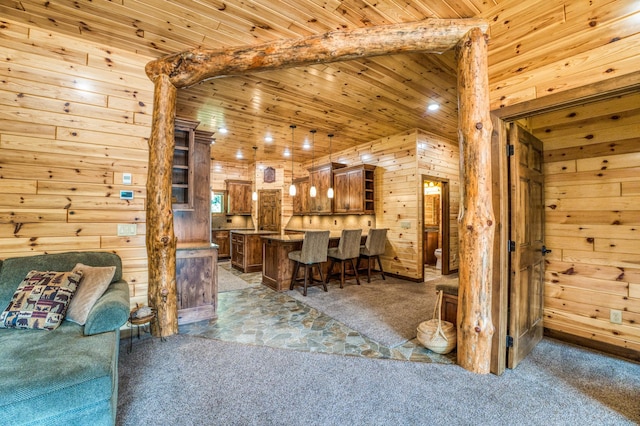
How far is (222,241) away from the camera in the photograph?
8062 millimetres

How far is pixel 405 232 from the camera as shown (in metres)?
5.60

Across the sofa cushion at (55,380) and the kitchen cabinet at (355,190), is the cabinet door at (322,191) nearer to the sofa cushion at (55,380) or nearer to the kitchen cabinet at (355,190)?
the kitchen cabinet at (355,190)

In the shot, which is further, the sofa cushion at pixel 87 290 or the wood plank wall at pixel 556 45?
the sofa cushion at pixel 87 290

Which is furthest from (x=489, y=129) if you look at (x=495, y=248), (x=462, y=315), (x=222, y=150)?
(x=222, y=150)

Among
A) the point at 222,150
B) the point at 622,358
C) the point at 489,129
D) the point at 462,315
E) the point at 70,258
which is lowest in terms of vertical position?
the point at 622,358

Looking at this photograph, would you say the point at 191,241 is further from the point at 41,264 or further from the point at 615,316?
the point at 615,316

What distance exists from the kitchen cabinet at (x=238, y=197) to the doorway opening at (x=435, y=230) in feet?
16.6

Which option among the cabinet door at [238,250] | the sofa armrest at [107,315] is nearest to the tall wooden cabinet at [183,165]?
the sofa armrest at [107,315]

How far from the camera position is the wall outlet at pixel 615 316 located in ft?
8.47

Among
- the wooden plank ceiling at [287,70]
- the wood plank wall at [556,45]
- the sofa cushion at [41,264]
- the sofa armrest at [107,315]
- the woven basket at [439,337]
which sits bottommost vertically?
the woven basket at [439,337]

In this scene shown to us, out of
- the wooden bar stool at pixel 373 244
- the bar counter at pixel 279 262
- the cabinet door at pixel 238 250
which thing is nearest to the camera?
the bar counter at pixel 279 262

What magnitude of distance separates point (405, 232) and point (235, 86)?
3.98 meters

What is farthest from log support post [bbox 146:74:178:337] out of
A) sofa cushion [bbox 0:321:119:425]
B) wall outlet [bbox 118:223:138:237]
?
sofa cushion [bbox 0:321:119:425]

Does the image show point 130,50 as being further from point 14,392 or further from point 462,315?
point 462,315
